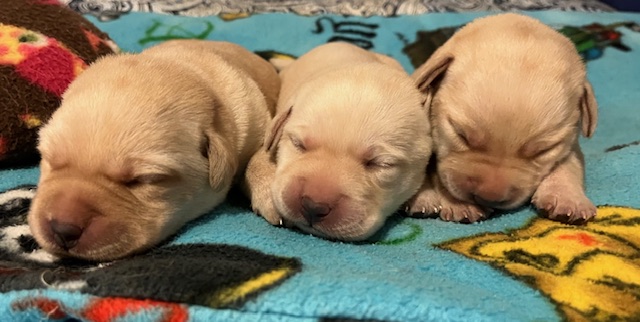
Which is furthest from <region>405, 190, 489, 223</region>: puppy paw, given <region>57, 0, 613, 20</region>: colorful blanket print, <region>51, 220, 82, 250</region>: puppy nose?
<region>57, 0, 613, 20</region>: colorful blanket print

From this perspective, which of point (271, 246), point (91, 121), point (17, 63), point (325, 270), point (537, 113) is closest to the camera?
point (325, 270)

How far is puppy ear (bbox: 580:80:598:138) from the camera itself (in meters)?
2.66

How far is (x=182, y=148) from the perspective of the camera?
212 centimetres

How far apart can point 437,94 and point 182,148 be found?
1201 mm

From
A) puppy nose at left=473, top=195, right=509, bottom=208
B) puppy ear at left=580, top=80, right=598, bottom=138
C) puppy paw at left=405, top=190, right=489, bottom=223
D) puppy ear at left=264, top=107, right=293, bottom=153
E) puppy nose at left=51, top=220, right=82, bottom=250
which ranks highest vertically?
puppy ear at left=580, top=80, right=598, bottom=138

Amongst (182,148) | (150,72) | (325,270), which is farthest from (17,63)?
(325,270)

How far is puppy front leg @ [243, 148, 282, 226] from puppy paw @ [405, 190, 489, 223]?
0.57m

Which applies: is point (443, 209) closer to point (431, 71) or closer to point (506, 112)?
point (506, 112)

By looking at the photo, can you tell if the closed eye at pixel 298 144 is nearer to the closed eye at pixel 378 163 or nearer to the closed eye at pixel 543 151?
the closed eye at pixel 378 163

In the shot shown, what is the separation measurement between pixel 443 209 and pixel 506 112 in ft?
1.53

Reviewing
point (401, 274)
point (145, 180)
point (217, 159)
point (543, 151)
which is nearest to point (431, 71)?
point (543, 151)

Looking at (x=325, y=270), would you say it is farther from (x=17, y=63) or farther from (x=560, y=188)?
(x=17, y=63)

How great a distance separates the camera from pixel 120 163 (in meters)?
1.92

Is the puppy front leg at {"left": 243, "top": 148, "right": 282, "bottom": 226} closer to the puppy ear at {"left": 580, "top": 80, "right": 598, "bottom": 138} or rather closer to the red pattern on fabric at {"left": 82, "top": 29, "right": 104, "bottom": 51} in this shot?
the red pattern on fabric at {"left": 82, "top": 29, "right": 104, "bottom": 51}
